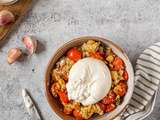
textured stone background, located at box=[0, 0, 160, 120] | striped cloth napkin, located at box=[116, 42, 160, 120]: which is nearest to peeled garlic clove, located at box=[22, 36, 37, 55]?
textured stone background, located at box=[0, 0, 160, 120]

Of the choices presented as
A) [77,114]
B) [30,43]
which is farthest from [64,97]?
[30,43]

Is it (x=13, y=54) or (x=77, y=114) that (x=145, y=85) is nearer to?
(x=77, y=114)

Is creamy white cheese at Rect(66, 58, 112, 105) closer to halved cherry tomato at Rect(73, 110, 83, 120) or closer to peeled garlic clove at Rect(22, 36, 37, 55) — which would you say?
halved cherry tomato at Rect(73, 110, 83, 120)

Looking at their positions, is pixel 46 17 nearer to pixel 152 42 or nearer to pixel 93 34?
pixel 93 34

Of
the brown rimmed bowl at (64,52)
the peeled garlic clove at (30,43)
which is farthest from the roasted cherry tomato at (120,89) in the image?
the peeled garlic clove at (30,43)

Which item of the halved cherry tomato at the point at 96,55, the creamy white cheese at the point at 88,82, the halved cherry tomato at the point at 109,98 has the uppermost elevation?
the halved cherry tomato at the point at 96,55

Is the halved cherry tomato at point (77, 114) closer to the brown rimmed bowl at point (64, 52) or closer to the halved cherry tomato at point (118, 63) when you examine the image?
the brown rimmed bowl at point (64, 52)

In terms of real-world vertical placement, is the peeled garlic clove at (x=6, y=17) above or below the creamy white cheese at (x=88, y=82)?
above
